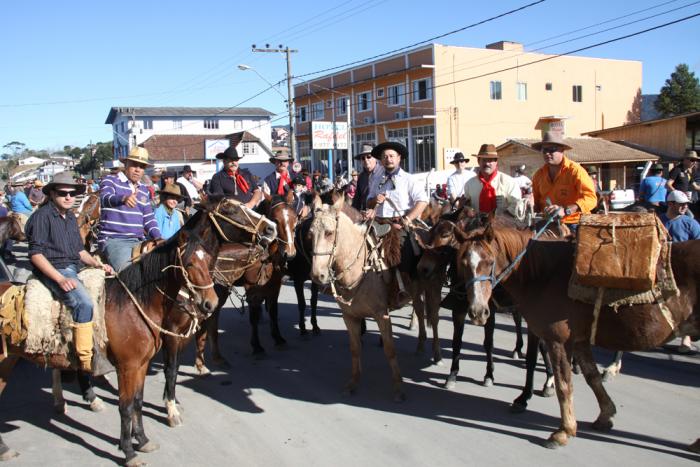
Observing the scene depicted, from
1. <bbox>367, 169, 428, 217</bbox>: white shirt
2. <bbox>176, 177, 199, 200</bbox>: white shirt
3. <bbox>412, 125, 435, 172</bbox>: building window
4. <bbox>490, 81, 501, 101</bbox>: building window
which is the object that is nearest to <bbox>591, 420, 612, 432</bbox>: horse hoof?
<bbox>367, 169, 428, 217</bbox>: white shirt

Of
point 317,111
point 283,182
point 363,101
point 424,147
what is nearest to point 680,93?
point 424,147

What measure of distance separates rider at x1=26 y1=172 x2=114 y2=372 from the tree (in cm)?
5382

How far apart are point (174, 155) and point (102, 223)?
186 ft

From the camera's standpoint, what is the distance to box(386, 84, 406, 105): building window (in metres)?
40.7

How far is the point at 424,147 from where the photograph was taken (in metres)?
40.3

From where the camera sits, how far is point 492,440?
466 cm

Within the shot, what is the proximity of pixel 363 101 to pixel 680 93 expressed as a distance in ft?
94.8

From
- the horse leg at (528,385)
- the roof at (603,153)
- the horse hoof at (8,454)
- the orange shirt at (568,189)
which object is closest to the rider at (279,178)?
the orange shirt at (568,189)

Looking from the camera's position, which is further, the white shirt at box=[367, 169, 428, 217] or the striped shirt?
the white shirt at box=[367, 169, 428, 217]

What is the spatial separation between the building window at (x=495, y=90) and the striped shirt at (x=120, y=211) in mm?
37329

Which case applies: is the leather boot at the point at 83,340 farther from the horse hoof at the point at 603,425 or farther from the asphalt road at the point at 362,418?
the horse hoof at the point at 603,425

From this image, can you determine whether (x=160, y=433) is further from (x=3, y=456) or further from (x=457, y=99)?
(x=457, y=99)

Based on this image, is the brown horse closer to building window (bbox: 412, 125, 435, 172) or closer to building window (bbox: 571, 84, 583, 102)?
building window (bbox: 412, 125, 435, 172)

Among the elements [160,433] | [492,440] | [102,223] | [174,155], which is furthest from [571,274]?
[174,155]
